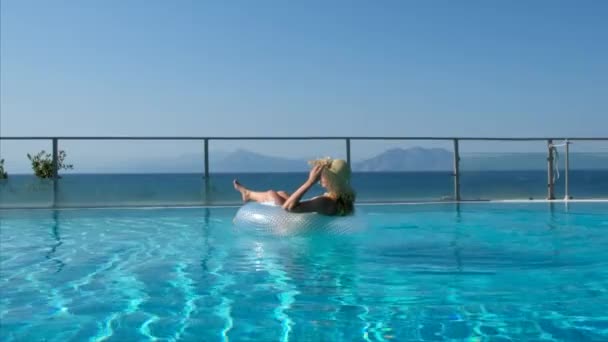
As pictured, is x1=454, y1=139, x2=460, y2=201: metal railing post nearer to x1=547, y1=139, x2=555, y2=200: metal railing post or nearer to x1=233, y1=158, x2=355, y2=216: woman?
x1=547, y1=139, x2=555, y2=200: metal railing post

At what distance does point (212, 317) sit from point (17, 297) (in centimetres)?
103

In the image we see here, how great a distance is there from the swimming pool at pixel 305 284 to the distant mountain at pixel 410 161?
341 cm

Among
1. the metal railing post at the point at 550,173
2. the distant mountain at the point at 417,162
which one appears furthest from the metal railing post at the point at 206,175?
the metal railing post at the point at 550,173

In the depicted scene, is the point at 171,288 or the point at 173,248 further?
the point at 173,248

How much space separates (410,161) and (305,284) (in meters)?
7.29

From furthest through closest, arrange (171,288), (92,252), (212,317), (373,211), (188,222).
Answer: (373,211), (188,222), (92,252), (171,288), (212,317)

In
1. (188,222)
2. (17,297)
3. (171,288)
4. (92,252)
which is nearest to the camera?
(17,297)

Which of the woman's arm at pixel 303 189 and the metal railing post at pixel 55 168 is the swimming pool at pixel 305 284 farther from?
the metal railing post at pixel 55 168

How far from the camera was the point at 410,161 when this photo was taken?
33.0 feet

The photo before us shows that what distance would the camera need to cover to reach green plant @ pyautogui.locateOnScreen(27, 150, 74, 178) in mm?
8078

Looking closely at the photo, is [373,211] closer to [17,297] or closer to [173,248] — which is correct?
[173,248]

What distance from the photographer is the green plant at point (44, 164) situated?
808 cm

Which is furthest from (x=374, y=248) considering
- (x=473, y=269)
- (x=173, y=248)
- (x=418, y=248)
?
(x=173, y=248)

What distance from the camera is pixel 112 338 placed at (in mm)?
2096
